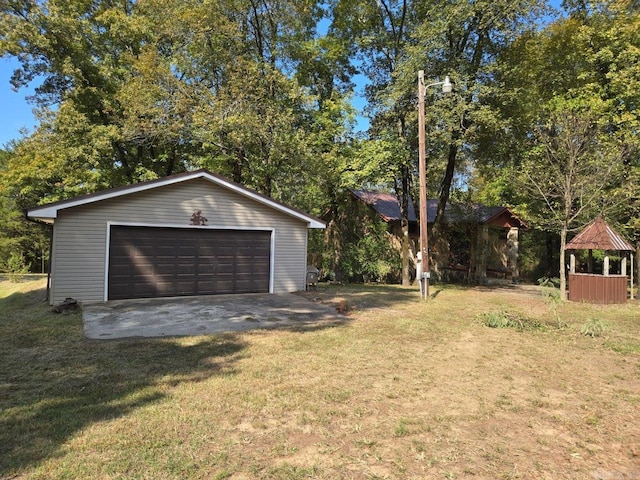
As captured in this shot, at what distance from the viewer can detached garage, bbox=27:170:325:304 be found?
420 inches

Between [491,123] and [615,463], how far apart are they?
44.7 ft

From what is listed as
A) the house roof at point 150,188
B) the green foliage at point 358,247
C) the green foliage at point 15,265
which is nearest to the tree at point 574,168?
the green foliage at point 358,247

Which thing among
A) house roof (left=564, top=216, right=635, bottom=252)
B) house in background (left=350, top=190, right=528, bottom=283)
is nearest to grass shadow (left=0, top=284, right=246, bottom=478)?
house roof (left=564, top=216, right=635, bottom=252)

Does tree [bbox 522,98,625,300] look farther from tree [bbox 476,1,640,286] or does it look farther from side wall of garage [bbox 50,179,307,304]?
side wall of garage [bbox 50,179,307,304]

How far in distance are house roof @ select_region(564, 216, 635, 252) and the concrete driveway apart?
900cm

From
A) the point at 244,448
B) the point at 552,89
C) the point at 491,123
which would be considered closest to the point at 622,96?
the point at 552,89

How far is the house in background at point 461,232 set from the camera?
20.4m

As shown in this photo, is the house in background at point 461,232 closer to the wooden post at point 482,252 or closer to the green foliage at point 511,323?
the wooden post at point 482,252

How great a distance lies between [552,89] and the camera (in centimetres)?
1914

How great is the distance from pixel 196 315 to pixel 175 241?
3.46 metres

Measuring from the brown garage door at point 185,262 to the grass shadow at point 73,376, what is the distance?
340cm

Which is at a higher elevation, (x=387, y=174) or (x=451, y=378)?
(x=387, y=174)

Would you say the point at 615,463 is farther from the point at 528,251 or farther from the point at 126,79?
the point at 528,251

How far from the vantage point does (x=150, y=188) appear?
11430 millimetres
